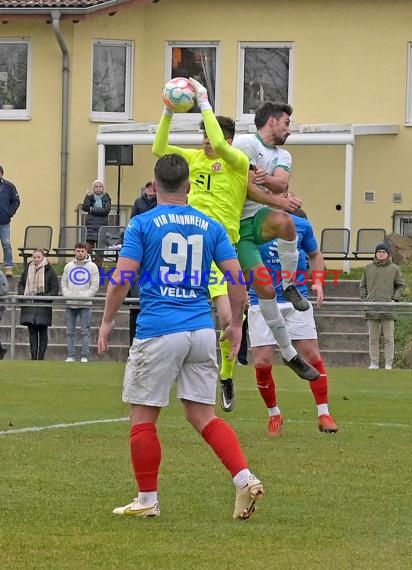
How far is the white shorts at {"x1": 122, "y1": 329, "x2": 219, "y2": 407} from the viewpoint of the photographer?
7426 mm

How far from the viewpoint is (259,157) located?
11242 mm

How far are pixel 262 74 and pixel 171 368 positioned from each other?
2775cm

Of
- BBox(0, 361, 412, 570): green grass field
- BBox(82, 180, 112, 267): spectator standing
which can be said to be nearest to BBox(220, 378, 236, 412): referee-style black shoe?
BBox(0, 361, 412, 570): green grass field

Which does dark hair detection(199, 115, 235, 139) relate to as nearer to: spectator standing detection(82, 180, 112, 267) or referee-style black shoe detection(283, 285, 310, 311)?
referee-style black shoe detection(283, 285, 310, 311)

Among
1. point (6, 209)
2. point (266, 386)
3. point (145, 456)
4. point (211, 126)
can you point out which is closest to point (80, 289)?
point (6, 209)

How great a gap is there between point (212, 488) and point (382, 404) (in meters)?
6.42

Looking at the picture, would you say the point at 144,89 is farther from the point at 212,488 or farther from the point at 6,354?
the point at 212,488

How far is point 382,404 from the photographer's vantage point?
1463cm

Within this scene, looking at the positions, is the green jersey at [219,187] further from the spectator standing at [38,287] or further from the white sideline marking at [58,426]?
the spectator standing at [38,287]

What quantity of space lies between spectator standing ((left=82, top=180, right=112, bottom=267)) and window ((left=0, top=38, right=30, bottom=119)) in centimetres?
634

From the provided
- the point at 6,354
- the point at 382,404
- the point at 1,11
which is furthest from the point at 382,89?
the point at 382,404

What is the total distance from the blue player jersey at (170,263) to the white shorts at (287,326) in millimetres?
4291

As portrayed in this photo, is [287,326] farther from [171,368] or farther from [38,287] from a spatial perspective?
[38,287]

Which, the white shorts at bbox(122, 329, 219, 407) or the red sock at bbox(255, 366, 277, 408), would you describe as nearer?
the white shorts at bbox(122, 329, 219, 407)
